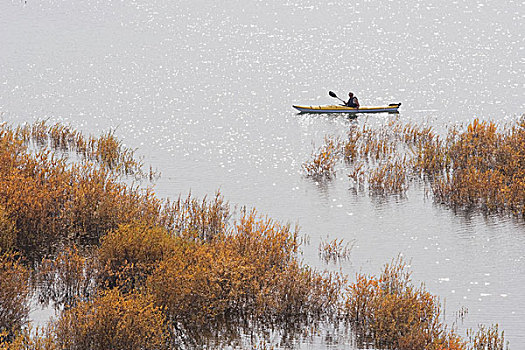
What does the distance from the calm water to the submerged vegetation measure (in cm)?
67

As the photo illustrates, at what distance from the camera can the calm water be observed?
742 inches

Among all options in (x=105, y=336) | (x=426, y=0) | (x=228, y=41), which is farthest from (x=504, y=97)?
(x=426, y=0)

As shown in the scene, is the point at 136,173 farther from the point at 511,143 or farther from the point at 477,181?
the point at 511,143

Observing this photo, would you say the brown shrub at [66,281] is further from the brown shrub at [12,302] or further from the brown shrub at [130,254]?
the brown shrub at [12,302]

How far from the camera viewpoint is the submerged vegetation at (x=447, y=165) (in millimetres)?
21047

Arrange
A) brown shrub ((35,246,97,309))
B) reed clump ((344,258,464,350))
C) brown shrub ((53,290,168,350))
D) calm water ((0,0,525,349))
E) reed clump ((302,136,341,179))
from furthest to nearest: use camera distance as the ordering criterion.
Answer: reed clump ((302,136,341,179)) < calm water ((0,0,525,349)) < brown shrub ((35,246,97,309)) < reed clump ((344,258,464,350)) < brown shrub ((53,290,168,350))

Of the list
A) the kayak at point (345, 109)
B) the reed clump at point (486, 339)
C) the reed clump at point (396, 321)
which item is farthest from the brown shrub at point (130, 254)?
the kayak at point (345, 109)

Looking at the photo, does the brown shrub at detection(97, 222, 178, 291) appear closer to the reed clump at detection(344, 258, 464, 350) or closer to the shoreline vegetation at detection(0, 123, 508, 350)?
the shoreline vegetation at detection(0, 123, 508, 350)

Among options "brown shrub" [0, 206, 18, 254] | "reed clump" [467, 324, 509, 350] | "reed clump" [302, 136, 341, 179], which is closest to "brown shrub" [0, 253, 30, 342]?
"brown shrub" [0, 206, 18, 254]

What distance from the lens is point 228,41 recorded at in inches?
2371

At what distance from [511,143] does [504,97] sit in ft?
53.0

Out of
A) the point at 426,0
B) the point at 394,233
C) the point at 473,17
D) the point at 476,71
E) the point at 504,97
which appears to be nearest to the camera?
the point at 394,233

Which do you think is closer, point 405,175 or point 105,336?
point 105,336

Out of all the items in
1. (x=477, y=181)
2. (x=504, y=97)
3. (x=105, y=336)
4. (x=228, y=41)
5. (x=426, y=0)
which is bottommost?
(x=105, y=336)
